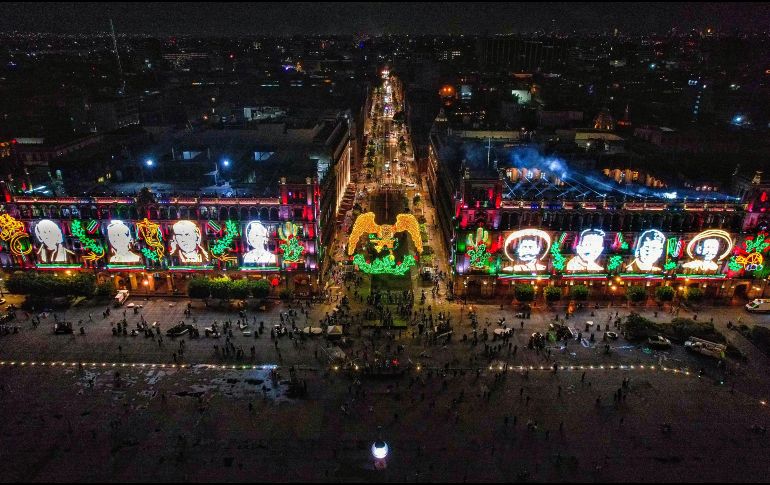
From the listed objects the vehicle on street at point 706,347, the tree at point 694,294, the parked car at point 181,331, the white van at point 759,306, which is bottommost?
the vehicle on street at point 706,347

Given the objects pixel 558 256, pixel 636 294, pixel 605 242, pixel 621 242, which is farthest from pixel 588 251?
pixel 636 294

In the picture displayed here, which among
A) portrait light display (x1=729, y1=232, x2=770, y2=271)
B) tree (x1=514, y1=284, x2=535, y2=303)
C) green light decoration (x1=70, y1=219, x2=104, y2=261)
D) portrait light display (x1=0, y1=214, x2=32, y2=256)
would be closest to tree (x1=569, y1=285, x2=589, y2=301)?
tree (x1=514, y1=284, x2=535, y2=303)

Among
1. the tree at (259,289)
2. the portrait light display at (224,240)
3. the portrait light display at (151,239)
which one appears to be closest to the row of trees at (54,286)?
the portrait light display at (151,239)

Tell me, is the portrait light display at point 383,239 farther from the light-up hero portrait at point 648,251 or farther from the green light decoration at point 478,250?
the light-up hero portrait at point 648,251

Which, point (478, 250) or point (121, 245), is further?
point (121, 245)

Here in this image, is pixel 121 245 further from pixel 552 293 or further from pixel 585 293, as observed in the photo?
pixel 585 293
